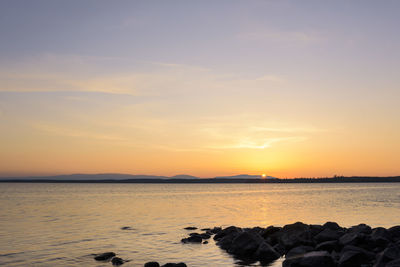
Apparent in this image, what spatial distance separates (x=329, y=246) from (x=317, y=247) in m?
0.68

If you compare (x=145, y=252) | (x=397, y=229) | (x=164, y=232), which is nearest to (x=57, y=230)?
(x=164, y=232)

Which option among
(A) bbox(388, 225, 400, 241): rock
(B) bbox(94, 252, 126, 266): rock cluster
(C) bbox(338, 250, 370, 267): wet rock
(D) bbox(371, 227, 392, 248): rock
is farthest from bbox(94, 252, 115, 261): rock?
(A) bbox(388, 225, 400, 241): rock

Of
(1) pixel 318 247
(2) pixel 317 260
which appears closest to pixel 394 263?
(2) pixel 317 260

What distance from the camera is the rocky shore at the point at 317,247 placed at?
59.2ft

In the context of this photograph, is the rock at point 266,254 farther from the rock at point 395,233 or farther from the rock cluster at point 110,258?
the rock cluster at point 110,258

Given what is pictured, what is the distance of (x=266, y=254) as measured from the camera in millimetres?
22062

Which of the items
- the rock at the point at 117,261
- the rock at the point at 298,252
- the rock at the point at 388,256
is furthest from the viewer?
the rock at the point at 117,261

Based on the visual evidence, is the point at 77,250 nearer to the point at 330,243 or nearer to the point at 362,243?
the point at 330,243

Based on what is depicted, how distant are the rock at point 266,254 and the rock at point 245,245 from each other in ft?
1.98

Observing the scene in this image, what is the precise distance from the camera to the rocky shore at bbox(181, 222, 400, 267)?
18031 millimetres

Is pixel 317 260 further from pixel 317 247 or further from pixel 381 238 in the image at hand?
pixel 381 238

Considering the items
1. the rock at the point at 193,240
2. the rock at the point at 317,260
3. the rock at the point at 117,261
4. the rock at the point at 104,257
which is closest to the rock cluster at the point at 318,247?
the rock at the point at 317,260

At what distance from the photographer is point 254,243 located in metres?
23.1

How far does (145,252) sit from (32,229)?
1581 cm
